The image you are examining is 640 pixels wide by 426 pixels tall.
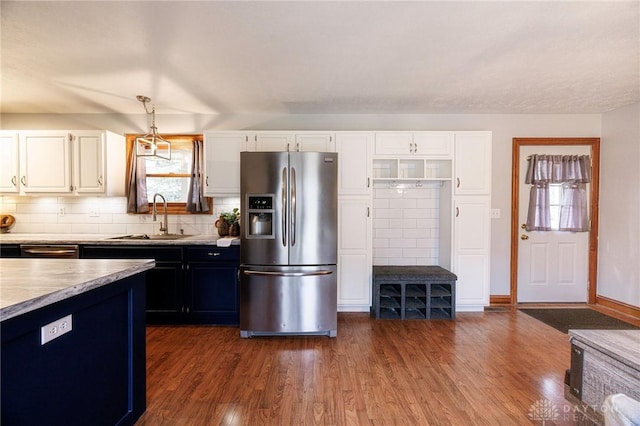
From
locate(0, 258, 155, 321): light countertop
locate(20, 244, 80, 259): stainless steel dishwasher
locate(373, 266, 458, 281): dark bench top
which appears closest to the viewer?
locate(0, 258, 155, 321): light countertop

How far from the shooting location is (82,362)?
1.39 metres

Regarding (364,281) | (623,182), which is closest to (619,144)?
(623,182)

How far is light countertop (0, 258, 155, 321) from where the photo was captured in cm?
108

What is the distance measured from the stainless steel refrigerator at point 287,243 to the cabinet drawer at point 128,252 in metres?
0.86

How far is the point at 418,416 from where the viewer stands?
1.85m

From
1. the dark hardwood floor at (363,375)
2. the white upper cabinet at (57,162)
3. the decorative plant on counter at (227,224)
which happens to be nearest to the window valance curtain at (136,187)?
the white upper cabinet at (57,162)

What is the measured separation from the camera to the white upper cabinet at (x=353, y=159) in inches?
139

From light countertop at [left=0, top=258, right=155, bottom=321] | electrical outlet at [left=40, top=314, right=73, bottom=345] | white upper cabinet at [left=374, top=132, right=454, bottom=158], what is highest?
white upper cabinet at [left=374, top=132, right=454, bottom=158]

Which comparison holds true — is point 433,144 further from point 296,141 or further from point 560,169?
point 560,169

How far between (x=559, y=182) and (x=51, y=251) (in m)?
5.95

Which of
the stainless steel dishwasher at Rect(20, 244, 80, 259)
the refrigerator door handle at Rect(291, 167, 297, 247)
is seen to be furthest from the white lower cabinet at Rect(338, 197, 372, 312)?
Answer: the stainless steel dishwasher at Rect(20, 244, 80, 259)

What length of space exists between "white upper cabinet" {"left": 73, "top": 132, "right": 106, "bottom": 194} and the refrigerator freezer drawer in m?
2.15

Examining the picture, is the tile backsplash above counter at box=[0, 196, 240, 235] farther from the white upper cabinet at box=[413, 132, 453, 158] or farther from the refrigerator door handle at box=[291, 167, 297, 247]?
the white upper cabinet at box=[413, 132, 453, 158]

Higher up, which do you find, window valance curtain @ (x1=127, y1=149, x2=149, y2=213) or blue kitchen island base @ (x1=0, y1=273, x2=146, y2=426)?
window valance curtain @ (x1=127, y1=149, x2=149, y2=213)
